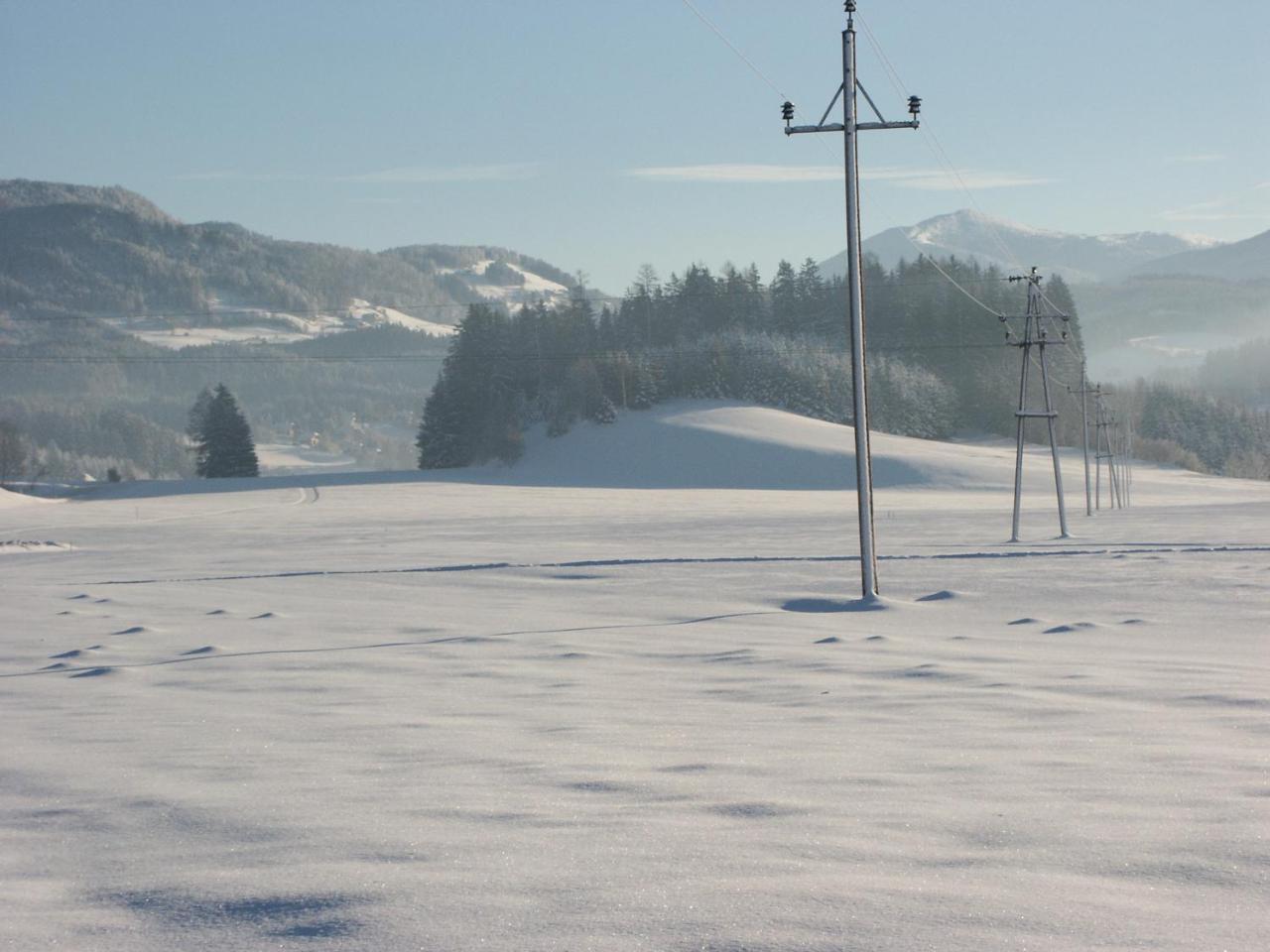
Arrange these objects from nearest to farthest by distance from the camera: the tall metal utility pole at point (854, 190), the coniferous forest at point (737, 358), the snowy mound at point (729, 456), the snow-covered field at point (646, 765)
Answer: the snow-covered field at point (646, 765) < the tall metal utility pole at point (854, 190) < the snowy mound at point (729, 456) < the coniferous forest at point (737, 358)

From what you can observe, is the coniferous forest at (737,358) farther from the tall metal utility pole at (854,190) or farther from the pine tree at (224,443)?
the tall metal utility pole at (854,190)

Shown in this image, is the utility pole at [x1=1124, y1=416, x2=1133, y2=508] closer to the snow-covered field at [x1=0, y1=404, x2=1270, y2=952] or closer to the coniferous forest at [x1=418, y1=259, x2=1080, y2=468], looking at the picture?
the coniferous forest at [x1=418, y1=259, x2=1080, y2=468]

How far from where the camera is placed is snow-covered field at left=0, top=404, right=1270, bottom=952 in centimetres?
470

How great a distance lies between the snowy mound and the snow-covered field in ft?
188

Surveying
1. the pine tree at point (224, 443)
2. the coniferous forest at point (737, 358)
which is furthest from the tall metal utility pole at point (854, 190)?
the pine tree at point (224, 443)

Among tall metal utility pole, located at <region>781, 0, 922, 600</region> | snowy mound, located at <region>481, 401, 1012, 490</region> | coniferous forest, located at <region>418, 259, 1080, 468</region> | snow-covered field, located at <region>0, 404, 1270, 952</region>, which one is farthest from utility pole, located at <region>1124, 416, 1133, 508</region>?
tall metal utility pole, located at <region>781, 0, 922, 600</region>

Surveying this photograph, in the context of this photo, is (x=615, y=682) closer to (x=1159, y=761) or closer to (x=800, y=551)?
(x=1159, y=761)

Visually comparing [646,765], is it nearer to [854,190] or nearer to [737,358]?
[854,190]

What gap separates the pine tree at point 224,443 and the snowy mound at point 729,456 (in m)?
20.2

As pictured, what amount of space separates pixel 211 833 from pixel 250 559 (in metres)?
28.2

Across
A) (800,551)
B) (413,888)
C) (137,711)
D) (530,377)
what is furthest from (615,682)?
(530,377)

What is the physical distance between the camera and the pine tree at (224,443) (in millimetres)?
100875

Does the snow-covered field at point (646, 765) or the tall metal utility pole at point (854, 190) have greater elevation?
the tall metal utility pole at point (854, 190)

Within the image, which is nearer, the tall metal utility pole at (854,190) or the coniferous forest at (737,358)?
the tall metal utility pole at (854,190)
